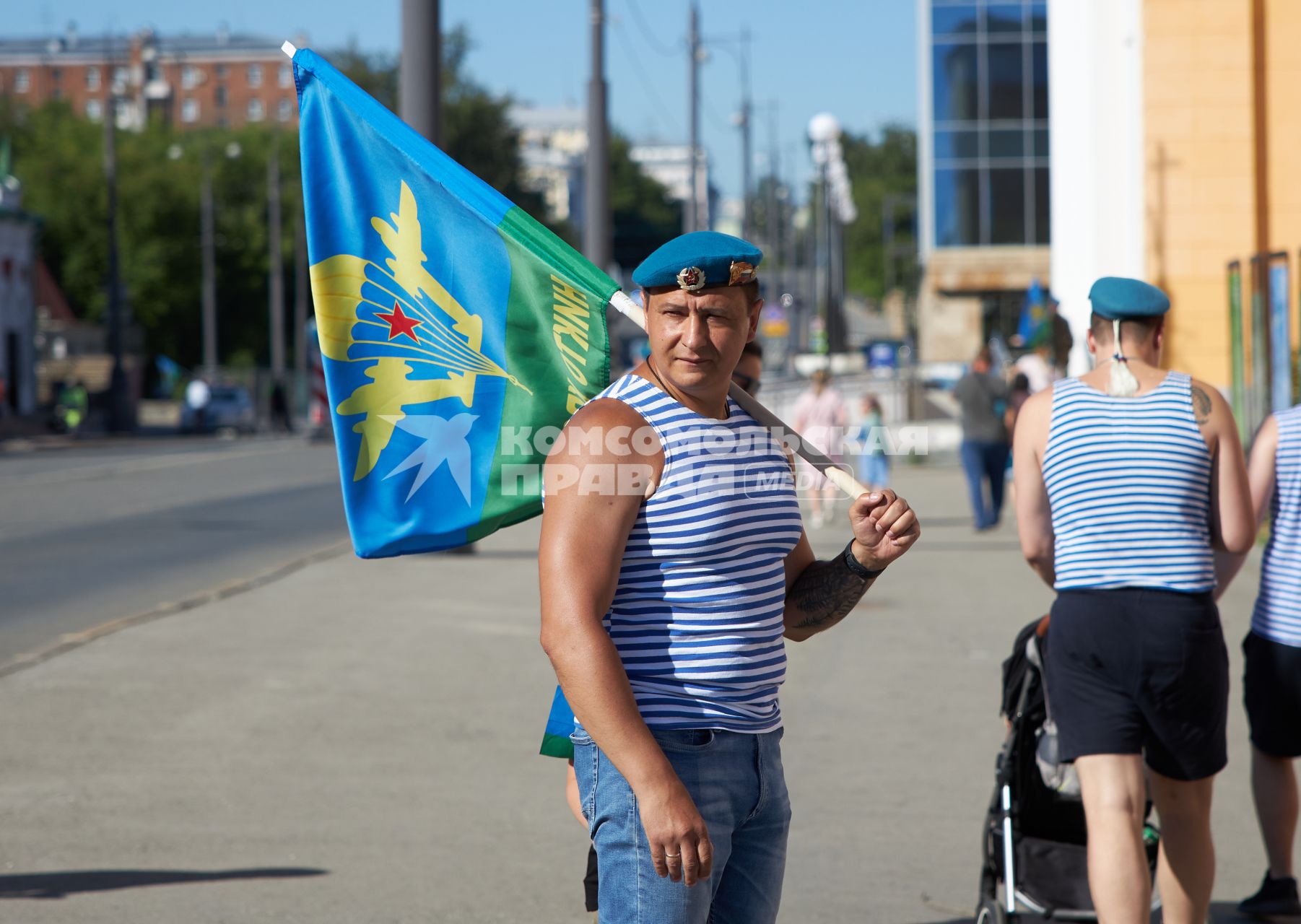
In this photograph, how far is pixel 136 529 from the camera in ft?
55.5

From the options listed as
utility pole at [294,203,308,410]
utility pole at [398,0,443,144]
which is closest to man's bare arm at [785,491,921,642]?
utility pole at [398,0,443,144]

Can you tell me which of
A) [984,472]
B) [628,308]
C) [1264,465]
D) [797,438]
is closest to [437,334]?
[628,308]

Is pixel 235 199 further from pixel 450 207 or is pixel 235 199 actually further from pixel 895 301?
pixel 450 207

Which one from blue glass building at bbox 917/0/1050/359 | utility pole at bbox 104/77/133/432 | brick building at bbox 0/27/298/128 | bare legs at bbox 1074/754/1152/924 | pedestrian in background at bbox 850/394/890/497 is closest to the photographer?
bare legs at bbox 1074/754/1152/924

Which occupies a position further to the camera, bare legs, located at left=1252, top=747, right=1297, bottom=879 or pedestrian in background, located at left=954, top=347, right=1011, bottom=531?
pedestrian in background, located at left=954, top=347, right=1011, bottom=531

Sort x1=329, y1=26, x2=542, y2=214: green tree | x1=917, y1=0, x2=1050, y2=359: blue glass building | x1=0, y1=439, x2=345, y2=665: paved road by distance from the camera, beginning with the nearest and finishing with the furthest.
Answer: x1=0, y1=439, x2=345, y2=665: paved road, x1=917, y1=0, x2=1050, y2=359: blue glass building, x1=329, y1=26, x2=542, y2=214: green tree

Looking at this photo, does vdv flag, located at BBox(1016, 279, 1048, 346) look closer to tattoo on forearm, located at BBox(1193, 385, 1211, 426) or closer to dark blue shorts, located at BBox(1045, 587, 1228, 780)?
tattoo on forearm, located at BBox(1193, 385, 1211, 426)

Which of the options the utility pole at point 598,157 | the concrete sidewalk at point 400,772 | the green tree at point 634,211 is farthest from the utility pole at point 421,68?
the green tree at point 634,211

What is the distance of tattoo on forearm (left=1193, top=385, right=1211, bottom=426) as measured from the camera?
4.07m

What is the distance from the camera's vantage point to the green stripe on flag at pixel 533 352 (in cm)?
370

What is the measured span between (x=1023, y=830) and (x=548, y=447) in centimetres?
173

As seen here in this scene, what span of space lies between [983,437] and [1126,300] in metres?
12.2

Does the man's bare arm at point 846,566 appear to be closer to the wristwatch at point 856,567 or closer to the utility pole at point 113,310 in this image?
the wristwatch at point 856,567

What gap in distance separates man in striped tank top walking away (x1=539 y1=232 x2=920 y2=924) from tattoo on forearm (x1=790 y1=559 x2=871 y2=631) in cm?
15
